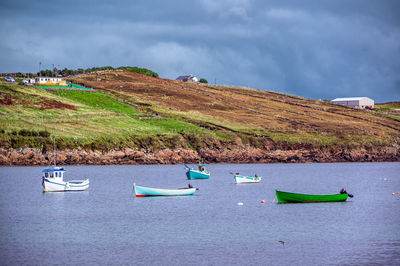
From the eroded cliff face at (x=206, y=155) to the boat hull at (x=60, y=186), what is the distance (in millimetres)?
34999

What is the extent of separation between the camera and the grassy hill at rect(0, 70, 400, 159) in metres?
121

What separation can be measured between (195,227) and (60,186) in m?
31.2

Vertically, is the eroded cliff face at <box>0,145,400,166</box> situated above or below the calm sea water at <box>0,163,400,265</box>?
above

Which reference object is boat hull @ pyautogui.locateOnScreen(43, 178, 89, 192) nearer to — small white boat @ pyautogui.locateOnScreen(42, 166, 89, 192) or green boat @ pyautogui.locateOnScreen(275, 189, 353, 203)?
small white boat @ pyautogui.locateOnScreen(42, 166, 89, 192)

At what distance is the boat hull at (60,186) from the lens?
2879 inches

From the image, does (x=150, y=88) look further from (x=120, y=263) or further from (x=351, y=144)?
(x=120, y=263)

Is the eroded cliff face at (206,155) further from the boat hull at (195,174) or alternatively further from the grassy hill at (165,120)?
the boat hull at (195,174)

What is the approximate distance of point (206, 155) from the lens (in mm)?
127375

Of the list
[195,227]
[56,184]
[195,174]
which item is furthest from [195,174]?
[195,227]

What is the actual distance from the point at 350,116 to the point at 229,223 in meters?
144

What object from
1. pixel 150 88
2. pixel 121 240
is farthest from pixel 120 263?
pixel 150 88

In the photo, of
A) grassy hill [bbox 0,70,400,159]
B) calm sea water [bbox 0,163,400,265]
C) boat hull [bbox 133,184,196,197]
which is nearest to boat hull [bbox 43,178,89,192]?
calm sea water [bbox 0,163,400,265]

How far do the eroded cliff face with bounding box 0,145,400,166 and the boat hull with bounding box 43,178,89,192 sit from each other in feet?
115

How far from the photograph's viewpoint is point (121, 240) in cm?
4322
